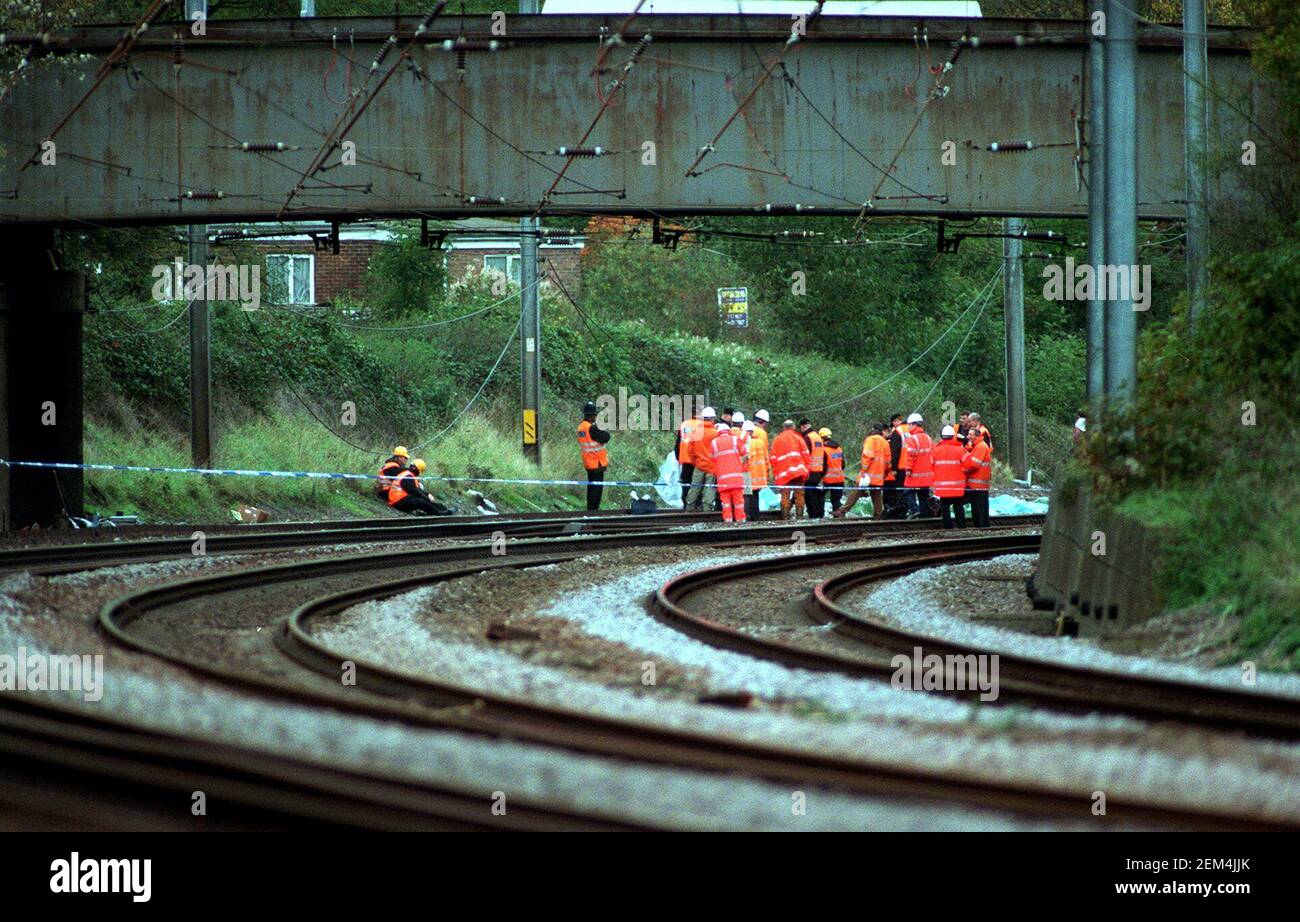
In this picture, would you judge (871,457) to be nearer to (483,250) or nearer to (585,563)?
→ (585,563)

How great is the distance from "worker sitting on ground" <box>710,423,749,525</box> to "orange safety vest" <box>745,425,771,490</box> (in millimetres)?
1648

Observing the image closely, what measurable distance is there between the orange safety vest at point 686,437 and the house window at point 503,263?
2037 cm

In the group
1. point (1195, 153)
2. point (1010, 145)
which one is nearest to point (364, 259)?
point (1010, 145)

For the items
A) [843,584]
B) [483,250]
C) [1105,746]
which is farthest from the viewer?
[483,250]

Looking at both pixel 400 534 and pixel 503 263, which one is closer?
pixel 400 534

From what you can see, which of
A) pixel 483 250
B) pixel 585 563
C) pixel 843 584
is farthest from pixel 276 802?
pixel 483 250

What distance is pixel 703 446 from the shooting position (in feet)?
95.2

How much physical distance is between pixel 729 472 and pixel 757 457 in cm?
260

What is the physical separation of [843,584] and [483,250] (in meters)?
35.7

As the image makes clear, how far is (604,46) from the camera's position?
24969 mm

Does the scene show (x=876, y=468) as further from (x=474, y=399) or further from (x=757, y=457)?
(x=474, y=399)

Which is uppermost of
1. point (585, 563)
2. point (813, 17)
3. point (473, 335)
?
point (813, 17)

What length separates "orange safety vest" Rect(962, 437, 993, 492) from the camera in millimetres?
24641
